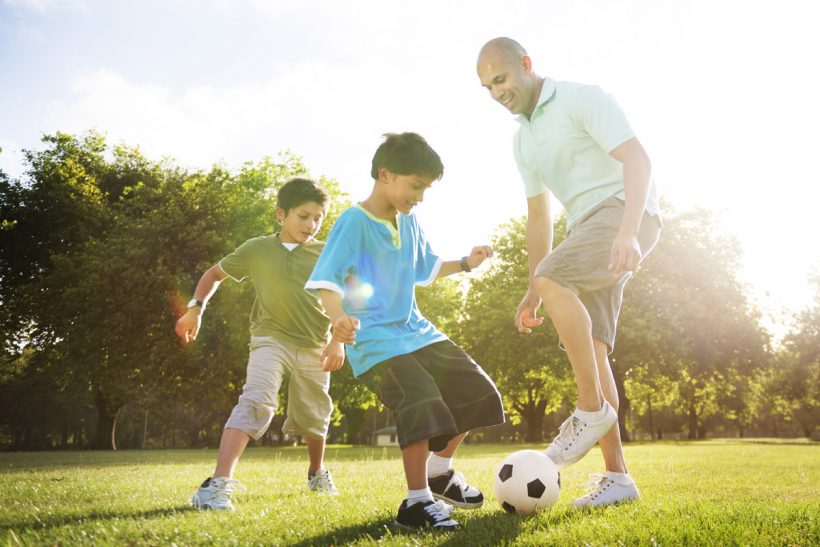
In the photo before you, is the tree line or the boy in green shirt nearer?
the boy in green shirt

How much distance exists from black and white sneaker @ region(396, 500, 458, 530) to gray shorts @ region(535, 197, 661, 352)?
1.56 m

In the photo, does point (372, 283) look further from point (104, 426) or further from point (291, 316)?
point (104, 426)

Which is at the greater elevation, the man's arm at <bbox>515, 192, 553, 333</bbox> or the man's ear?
the man's ear

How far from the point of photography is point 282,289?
19.1ft

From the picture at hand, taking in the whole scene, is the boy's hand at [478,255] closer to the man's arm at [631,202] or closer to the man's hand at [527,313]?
the man's hand at [527,313]

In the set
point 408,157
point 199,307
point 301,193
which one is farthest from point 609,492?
point 199,307

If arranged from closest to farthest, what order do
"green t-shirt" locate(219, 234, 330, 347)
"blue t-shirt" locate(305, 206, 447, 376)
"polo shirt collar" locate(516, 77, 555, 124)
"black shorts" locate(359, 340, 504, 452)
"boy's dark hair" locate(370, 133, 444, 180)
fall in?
"black shorts" locate(359, 340, 504, 452) < "blue t-shirt" locate(305, 206, 447, 376) < "boy's dark hair" locate(370, 133, 444, 180) < "polo shirt collar" locate(516, 77, 555, 124) < "green t-shirt" locate(219, 234, 330, 347)

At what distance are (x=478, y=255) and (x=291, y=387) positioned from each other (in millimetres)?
2276

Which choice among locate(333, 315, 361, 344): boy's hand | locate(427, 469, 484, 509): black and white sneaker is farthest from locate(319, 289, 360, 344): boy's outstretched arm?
locate(427, 469, 484, 509): black and white sneaker

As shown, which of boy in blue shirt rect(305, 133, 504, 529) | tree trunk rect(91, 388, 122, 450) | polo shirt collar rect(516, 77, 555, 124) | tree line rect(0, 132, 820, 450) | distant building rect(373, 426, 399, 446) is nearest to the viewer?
boy in blue shirt rect(305, 133, 504, 529)

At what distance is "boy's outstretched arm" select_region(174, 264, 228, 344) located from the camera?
5.50 m

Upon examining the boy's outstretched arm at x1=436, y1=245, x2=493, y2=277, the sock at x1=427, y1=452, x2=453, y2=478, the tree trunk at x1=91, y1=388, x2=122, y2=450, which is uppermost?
the boy's outstretched arm at x1=436, y1=245, x2=493, y2=277

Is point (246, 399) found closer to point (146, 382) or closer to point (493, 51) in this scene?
point (493, 51)

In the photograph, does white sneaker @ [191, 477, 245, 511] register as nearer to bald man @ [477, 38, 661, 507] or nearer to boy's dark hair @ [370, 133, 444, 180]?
bald man @ [477, 38, 661, 507]
